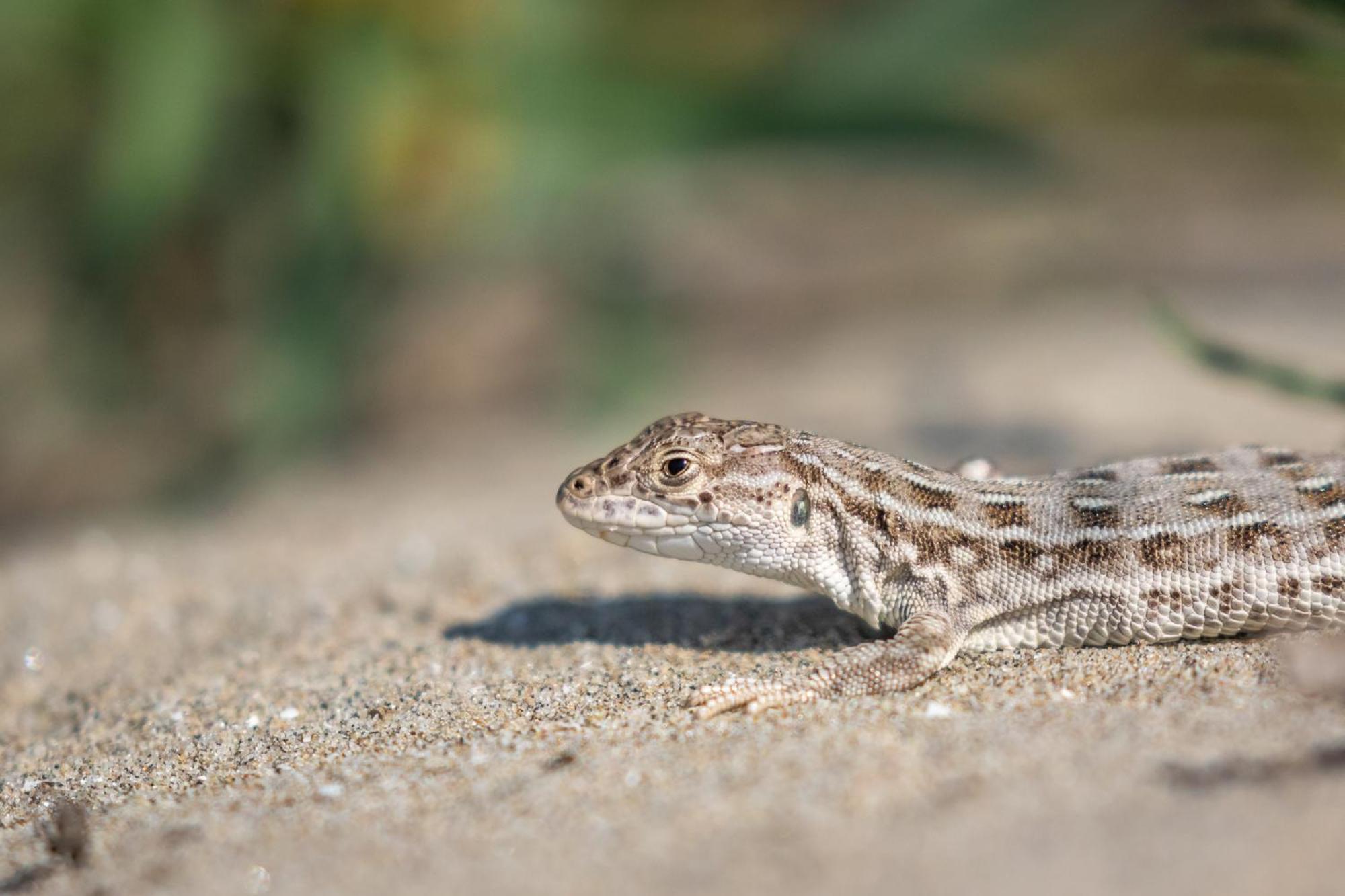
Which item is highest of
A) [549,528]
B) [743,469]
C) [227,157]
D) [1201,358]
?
[227,157]

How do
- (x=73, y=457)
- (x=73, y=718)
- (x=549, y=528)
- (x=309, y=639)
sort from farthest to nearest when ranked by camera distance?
(x=73, y=457) → (x=549, y=528) → (x=309, y=639) → (x=73, y=718)

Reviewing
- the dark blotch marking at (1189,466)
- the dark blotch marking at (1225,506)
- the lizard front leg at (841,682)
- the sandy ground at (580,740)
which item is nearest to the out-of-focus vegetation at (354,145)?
the sandy ground at (580,740)

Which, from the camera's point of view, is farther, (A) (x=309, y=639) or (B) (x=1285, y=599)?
(A) (x=309, y=639)

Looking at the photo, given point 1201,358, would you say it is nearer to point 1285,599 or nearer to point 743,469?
point 1285,599

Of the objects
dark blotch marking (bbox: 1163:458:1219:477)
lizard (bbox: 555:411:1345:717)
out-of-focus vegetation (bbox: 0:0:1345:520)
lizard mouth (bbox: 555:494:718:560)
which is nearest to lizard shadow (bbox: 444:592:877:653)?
lizard (bbox: 555:411:1345:717)

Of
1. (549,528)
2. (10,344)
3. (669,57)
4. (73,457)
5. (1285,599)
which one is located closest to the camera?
(1285,599)

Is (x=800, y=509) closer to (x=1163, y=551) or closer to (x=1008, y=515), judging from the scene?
(x=1008, y=515)

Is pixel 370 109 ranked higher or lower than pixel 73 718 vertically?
higher

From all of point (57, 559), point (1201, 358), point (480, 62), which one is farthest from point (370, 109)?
point (1201, 358)

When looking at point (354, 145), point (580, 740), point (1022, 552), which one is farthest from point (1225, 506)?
point (354, 145)
